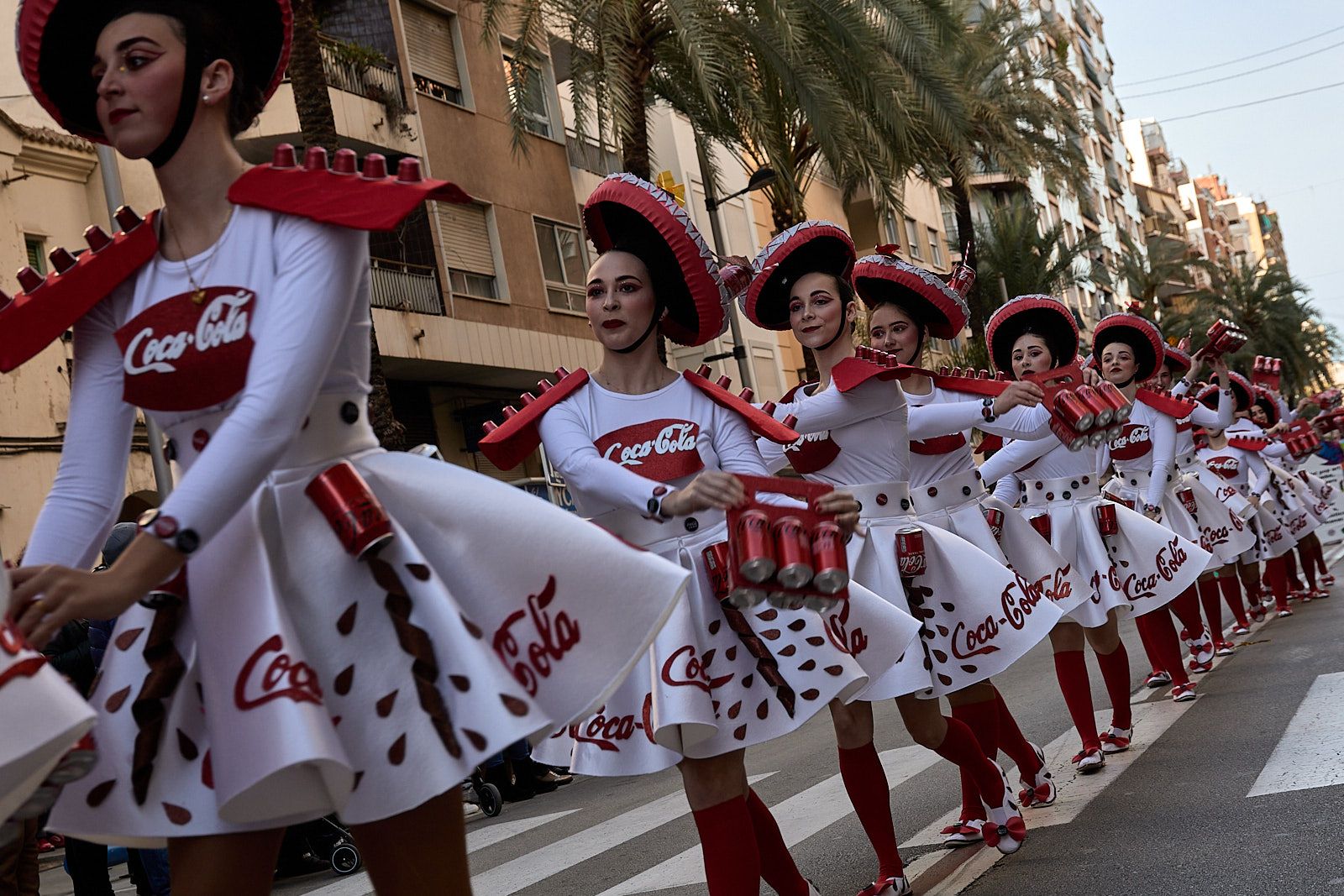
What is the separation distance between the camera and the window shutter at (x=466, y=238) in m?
23.4

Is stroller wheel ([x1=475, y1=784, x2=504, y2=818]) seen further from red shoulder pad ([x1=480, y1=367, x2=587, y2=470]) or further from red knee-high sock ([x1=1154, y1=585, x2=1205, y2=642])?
red shoulder pad ([x1=480, y1=367, x2=587, y2=470])

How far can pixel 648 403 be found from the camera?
15.2ft

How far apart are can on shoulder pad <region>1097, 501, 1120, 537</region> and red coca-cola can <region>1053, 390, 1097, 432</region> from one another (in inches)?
113

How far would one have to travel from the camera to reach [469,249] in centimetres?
2398

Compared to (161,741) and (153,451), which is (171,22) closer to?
(161,741)

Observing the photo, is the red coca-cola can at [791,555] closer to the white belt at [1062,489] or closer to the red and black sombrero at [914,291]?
the red and black sombrero at [914,291]

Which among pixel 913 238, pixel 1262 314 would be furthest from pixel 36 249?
pixel 1262 314

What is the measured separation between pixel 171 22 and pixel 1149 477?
29.6 ft

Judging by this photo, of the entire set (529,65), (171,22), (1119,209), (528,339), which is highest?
(1119,209)

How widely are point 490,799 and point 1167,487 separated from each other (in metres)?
4.96

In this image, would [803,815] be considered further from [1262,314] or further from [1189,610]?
[1262,314]

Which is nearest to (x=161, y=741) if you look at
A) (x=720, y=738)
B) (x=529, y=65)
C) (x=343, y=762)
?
(x=343, y=762)

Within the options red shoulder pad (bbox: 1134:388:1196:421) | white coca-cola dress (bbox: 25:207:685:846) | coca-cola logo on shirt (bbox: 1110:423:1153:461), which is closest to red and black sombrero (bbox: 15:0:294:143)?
white coca-cola dress (bbox: 25:207:685:846)

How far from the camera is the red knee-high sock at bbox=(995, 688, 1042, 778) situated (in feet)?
21.2
